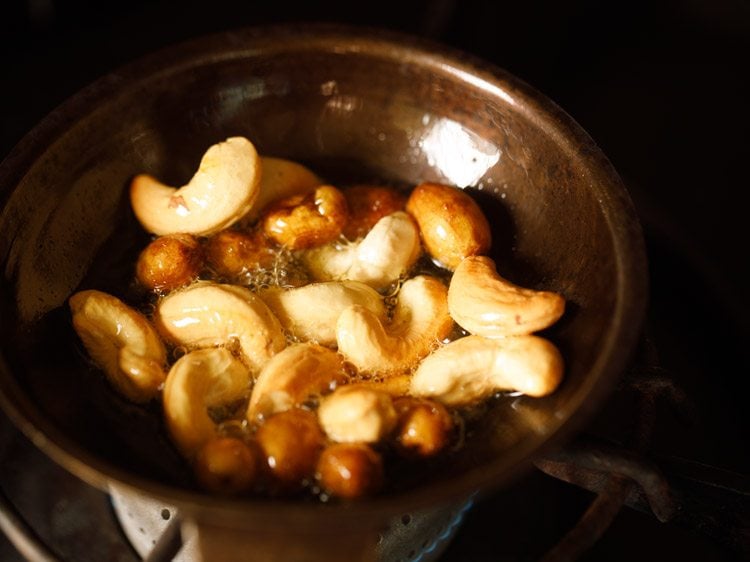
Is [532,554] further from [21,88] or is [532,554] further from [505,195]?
[21,88]

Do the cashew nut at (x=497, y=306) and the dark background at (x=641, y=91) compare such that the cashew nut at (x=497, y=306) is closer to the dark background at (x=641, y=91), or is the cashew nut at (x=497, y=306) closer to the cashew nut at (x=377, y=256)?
the cashew nut at (x=377, y=256)

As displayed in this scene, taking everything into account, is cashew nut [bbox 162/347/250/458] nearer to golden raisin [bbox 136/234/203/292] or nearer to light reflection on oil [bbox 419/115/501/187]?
golden raisin [bbox 136/234/203/292]

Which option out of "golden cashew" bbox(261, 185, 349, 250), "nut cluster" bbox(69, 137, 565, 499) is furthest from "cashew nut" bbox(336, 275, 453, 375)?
"golden cashew" bbox(261, 185, 349, 250)

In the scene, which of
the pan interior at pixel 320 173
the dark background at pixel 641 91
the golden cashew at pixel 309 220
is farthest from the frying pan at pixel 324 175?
the dark background at pixel 641 91

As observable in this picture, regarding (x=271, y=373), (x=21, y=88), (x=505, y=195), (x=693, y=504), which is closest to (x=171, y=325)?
(x=271, y=373)

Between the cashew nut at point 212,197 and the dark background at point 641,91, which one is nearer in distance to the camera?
the cashew nut at point 212,197

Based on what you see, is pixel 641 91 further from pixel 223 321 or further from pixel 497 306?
pixel 223 321
